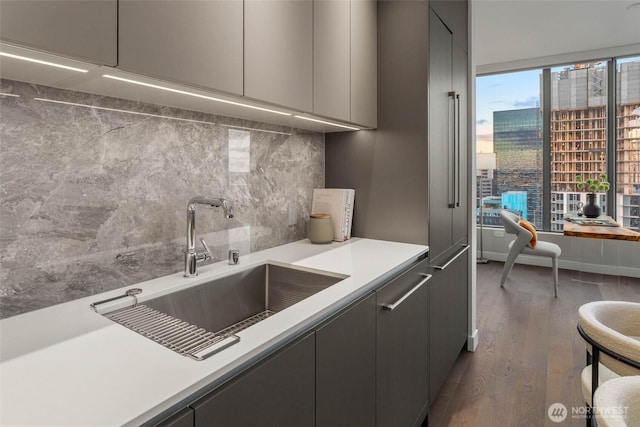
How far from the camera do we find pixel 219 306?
1379 millimetres

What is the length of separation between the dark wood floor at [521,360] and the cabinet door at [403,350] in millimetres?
385

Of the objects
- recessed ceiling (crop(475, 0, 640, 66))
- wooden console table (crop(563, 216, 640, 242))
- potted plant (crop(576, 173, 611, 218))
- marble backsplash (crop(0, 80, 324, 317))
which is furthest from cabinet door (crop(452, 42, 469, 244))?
potted plant (crop(576, 173, 611, 218))

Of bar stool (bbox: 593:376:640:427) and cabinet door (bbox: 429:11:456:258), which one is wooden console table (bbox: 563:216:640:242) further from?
bar stool (bbox: 593:376:640:427)

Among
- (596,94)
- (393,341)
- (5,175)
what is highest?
(596,94)

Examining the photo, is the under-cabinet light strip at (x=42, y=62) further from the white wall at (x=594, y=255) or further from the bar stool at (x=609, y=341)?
the white wall at (x=594, y=255)

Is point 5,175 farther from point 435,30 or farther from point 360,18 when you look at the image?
point 435,30

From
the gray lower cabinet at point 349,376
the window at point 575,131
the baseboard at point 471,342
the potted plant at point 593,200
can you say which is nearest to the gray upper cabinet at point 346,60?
the gray lower cabinet at point 349,376

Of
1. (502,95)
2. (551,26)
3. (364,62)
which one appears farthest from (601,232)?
(502,95)

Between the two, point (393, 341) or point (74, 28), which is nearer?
point (74, 28)

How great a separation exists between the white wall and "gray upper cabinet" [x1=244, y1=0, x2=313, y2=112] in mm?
4988

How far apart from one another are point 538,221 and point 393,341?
16.3 ft

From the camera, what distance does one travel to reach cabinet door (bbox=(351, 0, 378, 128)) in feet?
5.98

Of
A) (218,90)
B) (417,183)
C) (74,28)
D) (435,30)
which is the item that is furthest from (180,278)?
(435,30)

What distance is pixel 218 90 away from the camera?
1121mm
